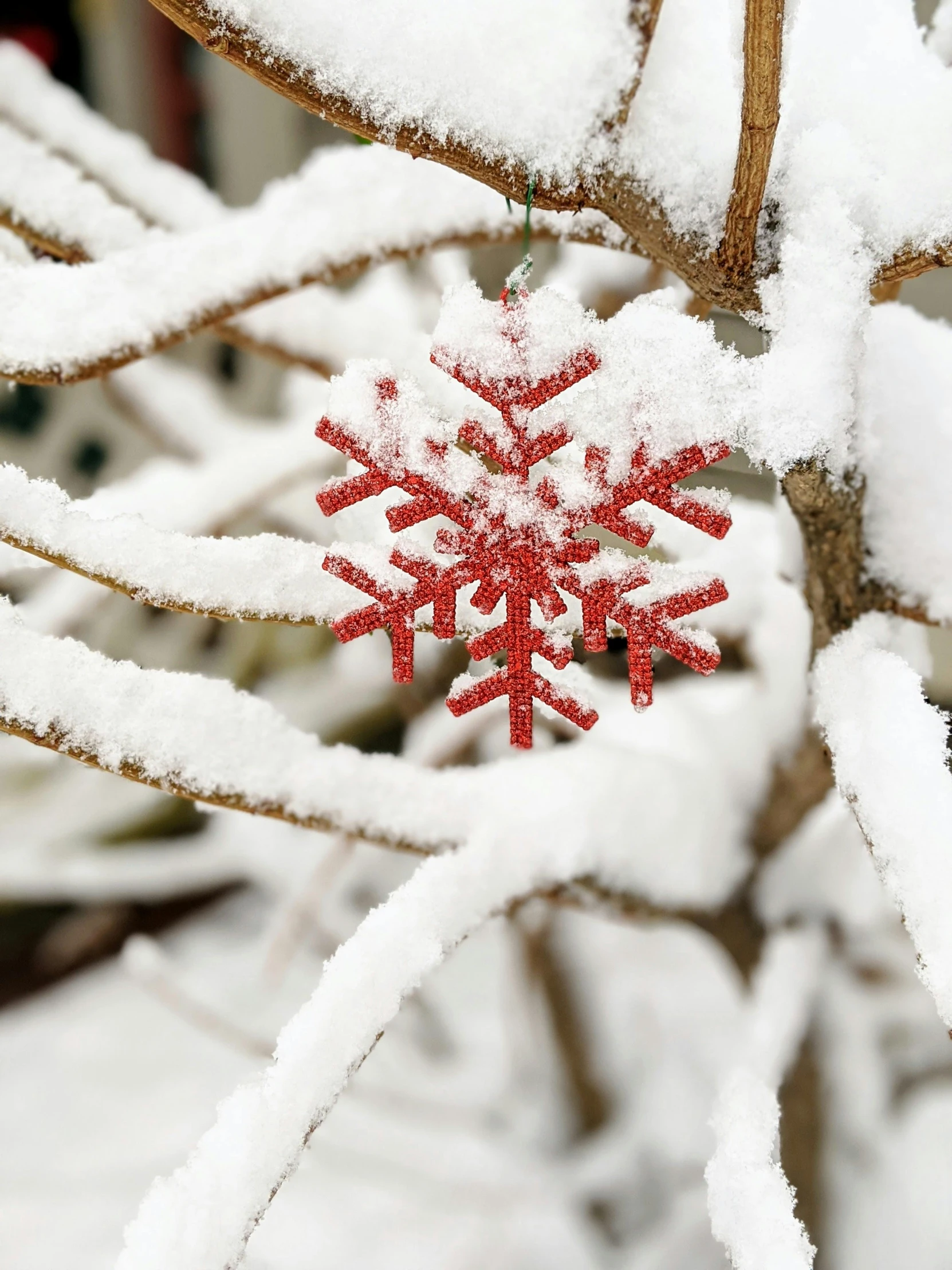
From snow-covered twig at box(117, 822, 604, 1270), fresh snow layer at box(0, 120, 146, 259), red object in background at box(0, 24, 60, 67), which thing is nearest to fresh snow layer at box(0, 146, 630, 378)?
fresh snow layer at box(0, 120, 146, 259)

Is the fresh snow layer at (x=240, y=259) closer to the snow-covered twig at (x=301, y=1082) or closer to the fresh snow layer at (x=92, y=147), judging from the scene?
the fresh snow layer at (x=92, y=147)

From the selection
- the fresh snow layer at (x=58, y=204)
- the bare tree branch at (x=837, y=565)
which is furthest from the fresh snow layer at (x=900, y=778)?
the fresh snow layer at (x=58, y=204)

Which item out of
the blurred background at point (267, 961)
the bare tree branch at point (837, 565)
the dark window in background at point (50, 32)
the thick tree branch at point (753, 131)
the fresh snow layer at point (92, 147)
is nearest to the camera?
the thick tree branch at point (753, 131)

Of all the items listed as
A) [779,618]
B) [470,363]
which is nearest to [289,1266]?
[779,618]

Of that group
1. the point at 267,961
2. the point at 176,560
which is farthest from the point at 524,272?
the point at 267,961

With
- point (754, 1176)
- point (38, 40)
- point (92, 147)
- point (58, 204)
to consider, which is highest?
point (38, 40)

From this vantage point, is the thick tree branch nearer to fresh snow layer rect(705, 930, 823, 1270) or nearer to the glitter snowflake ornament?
the glitter snowflake ornament

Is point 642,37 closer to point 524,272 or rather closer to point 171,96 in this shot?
point 524,272
